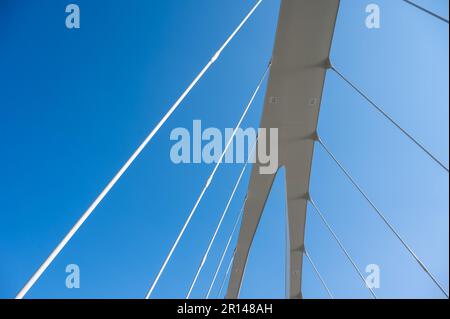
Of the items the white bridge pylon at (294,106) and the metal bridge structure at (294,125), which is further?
the white bridge pylon at (294,106)

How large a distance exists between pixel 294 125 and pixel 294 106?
583 mm

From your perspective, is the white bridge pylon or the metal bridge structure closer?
the metal bridge structure

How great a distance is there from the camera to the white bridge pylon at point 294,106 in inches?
264

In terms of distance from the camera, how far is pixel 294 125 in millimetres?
8695

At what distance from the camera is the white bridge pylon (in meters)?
6.71

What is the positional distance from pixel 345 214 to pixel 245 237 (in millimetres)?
3177

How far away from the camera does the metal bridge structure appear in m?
6.12

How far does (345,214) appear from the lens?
10023mm

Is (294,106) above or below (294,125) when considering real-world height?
above
